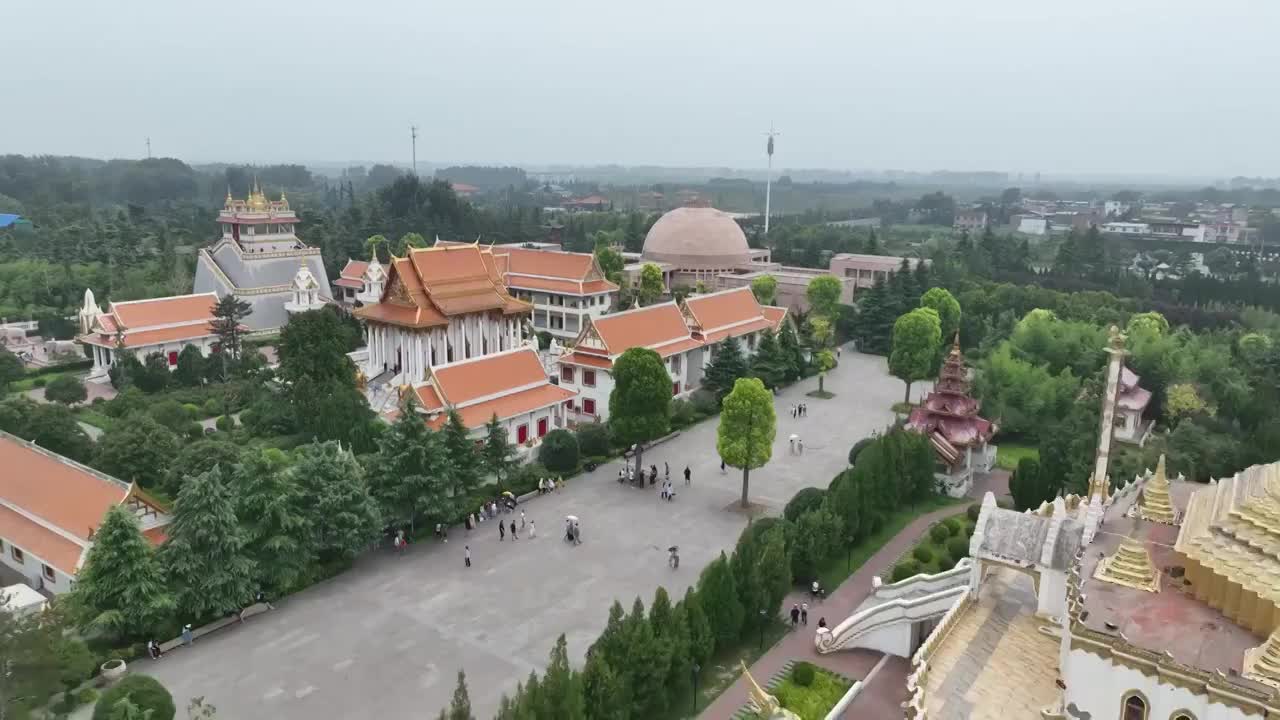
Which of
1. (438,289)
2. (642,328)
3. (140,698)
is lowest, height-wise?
(140,698)

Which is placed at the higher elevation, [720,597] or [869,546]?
[720,597]

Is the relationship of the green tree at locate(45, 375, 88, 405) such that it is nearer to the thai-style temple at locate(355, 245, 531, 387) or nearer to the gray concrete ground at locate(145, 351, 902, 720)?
the thai-style temple at locate(355, 245, 531, 387)

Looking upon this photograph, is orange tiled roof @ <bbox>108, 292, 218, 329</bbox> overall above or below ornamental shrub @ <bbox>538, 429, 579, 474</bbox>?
above

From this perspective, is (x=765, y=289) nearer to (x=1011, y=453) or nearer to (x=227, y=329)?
(x=1011, y=453)

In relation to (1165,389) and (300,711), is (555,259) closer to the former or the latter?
(1165,389)

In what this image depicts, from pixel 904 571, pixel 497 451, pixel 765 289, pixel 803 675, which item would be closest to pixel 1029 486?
pixel 904 571

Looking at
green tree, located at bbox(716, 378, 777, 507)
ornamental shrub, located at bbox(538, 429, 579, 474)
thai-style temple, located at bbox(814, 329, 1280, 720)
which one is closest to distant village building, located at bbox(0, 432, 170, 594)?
ornamental shrub, located at bbox(538, 429, 579, 474)

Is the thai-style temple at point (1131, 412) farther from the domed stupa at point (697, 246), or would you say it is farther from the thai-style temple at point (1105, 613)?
the domed stupa at point (697, 246)
